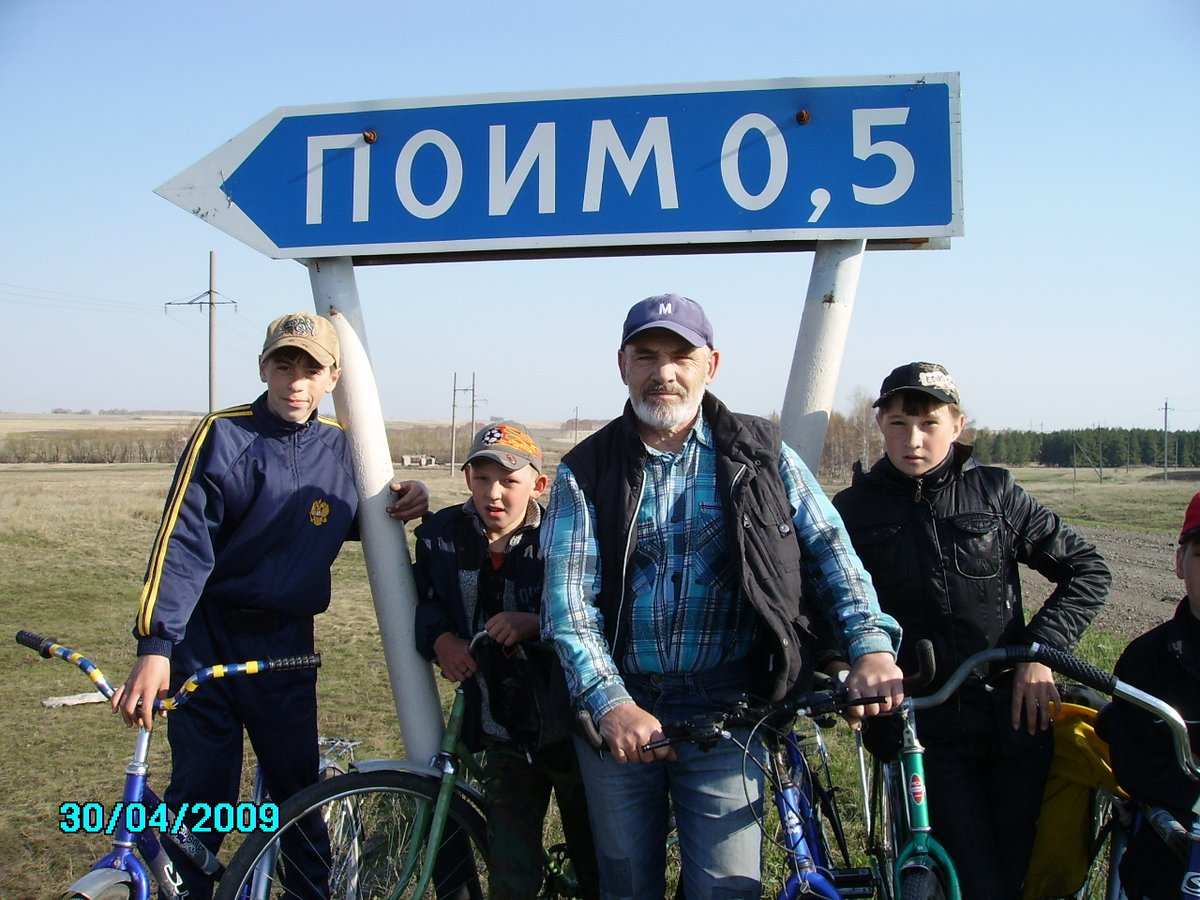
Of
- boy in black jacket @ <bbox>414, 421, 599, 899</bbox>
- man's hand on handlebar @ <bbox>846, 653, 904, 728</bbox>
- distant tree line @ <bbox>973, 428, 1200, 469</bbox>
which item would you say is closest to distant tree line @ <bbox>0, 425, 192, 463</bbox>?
distant tree line @ <bbox>973, 428, 1200, 469</bbox>

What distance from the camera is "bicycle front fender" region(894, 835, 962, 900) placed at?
8.25ft

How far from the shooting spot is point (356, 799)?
3.09 m

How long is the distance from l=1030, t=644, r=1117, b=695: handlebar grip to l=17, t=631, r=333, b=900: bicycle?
2067 millimetres

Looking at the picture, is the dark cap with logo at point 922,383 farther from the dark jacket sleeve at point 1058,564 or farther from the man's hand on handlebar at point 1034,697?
the man's hand on handlebar at point 1034,697

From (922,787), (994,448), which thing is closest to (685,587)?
(922,787)

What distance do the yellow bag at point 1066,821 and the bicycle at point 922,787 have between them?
0.16 metres

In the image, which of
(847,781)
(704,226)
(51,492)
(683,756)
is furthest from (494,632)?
(51,492)

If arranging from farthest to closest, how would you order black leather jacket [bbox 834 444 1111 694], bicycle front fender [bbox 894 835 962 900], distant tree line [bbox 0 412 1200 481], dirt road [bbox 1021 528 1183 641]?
1. distant tree line [bbox 0 412 1200 481]
2. dirt road [bbox 1021 528 1183 641]
3. black leather jacket [bbox 834 444 1111 694]
4. bicycle front fender [bbox 894 835 962 900]

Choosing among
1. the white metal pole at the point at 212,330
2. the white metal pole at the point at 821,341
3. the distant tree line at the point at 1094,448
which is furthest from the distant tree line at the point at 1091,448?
the white metal pole at the point at 821,341

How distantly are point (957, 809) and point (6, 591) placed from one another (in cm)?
1407

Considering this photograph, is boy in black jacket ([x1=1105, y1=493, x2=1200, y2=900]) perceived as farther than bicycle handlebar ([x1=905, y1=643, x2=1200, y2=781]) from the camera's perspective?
Yes

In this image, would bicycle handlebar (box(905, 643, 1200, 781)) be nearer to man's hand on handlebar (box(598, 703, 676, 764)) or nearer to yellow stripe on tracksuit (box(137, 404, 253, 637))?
man's hand on handlebar (box(598, 703, 676, 764))

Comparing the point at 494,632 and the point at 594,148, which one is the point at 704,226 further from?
the point at 494,632

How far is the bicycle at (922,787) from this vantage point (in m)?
2.24
